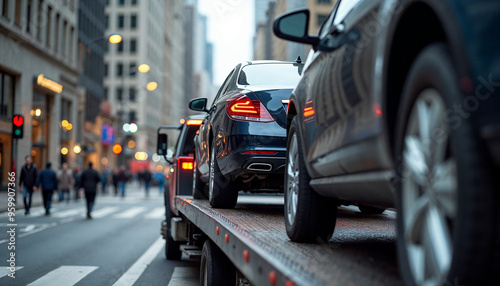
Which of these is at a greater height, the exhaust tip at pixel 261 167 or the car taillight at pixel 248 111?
the car taillight at pixel 248 111

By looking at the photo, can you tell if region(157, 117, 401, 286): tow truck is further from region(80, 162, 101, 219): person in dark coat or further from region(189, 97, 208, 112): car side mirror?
region(80, 162, 101, 219): person in dark coat

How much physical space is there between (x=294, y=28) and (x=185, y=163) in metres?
6.50

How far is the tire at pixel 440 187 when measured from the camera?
2031 millimetres

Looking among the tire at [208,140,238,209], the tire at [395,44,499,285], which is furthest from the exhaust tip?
the tire at [395,44,499,285]

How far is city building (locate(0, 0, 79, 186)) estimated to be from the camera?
33250 millimetres

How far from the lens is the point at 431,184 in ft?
7.52

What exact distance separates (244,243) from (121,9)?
95.8 m

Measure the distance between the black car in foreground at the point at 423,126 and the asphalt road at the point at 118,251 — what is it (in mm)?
452

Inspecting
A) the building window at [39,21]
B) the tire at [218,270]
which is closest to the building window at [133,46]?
the building window at [39,21]

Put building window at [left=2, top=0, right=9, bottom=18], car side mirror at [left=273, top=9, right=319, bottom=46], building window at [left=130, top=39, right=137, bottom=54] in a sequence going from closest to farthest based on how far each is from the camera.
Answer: car side mirror at [left=273, top=9, right=319, bottom=46]
building window at [left=2, top=0, right=9, bottom=18]
building window at [left=130, top=39, right=137, bottom=54]

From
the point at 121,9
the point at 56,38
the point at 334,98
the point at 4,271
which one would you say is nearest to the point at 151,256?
the point at 4,271

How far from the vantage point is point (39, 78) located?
38.1 m

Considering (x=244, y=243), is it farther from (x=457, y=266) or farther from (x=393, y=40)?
(x=457, y=266)

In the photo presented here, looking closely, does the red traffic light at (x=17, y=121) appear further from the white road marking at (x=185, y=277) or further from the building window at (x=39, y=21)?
the building window at (x=39, y=21)
